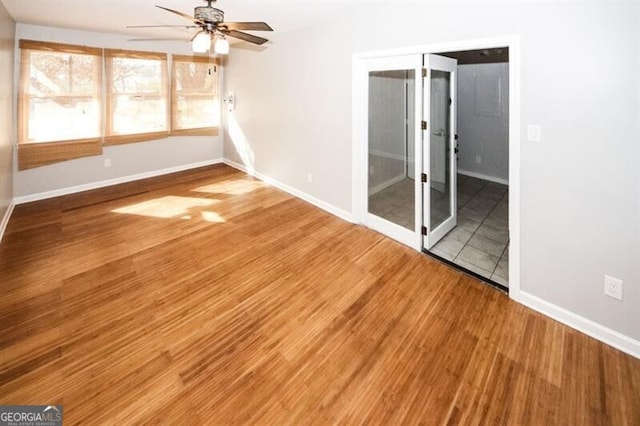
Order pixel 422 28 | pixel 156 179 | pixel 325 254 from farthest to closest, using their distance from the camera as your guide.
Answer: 1. pixel 156 179
2. pixel 325 254
3. pixel 422 28

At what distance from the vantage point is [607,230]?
2.11m

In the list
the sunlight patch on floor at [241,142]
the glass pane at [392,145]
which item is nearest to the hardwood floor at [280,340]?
the glass pane at [392,145]

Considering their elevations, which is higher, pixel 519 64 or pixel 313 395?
pixel 519 64

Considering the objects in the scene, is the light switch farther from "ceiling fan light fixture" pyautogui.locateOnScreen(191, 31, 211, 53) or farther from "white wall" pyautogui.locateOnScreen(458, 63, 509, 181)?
"white wall" pyautogui.locateOnScreen(458, 63, 509, 181)

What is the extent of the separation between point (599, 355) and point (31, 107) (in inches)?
278

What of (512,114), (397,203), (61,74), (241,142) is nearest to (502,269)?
(397,203)

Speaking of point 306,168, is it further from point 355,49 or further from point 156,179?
point 156,179

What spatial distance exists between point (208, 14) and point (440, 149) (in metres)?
2.68

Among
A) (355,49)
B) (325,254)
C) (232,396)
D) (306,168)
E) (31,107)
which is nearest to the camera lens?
(232,396)

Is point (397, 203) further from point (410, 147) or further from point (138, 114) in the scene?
point (138, 114)

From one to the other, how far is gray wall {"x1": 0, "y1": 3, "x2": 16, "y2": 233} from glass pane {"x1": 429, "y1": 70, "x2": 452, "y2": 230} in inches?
195

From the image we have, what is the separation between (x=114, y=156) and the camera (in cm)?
571

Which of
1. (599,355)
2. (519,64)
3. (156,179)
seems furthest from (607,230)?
(156,179)

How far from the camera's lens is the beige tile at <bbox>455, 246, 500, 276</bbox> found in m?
3.17
